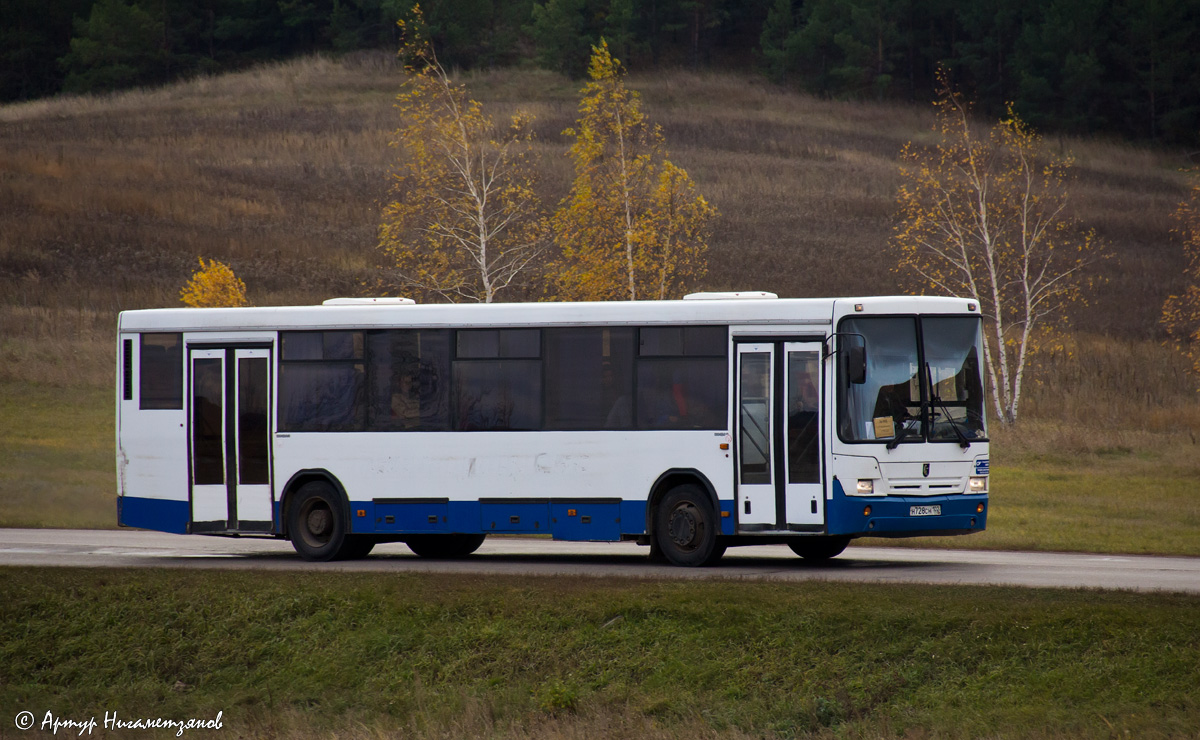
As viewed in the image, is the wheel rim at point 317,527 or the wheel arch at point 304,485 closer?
the wheel arch at point 304,485

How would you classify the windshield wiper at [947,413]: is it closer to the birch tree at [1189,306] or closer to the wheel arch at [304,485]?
the wheel arch at [304,485]

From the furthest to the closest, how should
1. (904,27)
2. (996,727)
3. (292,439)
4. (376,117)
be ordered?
1. (904,27)
2. (376,117)
3. (292,439)
4. (996,727)

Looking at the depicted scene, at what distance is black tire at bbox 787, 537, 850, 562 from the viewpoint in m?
17.8

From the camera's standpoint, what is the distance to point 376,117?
88000 mm

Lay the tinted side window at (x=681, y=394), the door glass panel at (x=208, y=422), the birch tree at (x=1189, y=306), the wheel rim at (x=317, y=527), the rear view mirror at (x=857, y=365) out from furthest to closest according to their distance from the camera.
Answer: the birch tree at (x=1189, y=306) < the door glass panel at (x=208, y=422) < the wheel rim at (x=317, y=527) < the tinted side window at (x=681, y=394) < the rear view mirror at (x=857, y=365)

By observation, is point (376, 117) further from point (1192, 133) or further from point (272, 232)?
point (1192, 133)

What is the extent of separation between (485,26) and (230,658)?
96.0m

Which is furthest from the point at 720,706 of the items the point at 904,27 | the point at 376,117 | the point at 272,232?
the point at 904,27

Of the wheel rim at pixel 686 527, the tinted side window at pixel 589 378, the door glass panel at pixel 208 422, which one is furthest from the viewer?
the door glass panel at pixel 208 422

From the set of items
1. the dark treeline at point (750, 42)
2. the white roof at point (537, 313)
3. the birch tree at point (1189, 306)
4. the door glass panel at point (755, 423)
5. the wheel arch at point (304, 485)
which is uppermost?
the dark treeline at point (750, 42)

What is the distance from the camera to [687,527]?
16531 mm

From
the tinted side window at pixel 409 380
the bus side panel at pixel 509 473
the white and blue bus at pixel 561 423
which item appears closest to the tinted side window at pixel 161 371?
the white and blue bus at pixel 561 423

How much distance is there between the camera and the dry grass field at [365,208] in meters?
44.5

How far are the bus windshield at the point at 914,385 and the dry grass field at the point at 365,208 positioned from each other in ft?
54.1
